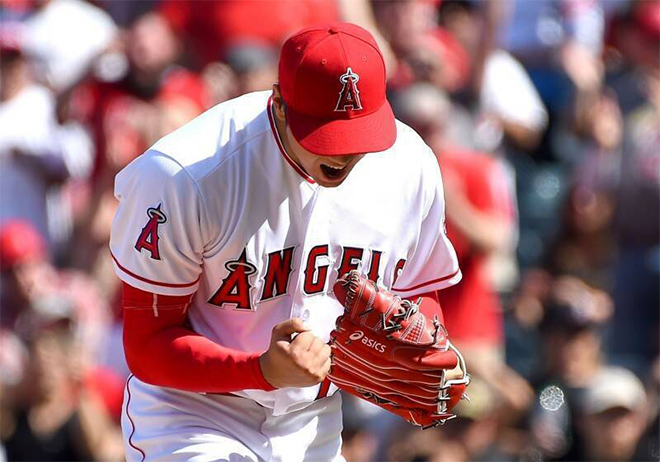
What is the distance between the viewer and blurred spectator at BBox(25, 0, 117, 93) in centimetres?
692

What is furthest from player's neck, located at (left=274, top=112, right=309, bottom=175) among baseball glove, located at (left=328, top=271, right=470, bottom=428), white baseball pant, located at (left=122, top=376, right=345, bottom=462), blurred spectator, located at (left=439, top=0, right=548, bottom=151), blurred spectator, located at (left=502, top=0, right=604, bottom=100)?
blurred spectator, located at (left=502, top=0, right=604, bottom=100)

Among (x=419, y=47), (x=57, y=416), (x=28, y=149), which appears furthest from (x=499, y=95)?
(x=57, y=416)

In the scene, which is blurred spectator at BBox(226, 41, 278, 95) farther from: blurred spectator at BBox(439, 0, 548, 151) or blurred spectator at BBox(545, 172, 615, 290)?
blurred spectator at BBox(545, 172, 615, 290)

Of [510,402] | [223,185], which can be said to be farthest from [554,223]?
[223,185]

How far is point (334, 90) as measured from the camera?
3.12m

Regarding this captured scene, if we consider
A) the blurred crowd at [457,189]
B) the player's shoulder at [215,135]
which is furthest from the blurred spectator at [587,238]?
the player's shoulder at [215,135]

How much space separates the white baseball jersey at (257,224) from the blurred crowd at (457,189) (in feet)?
7.21

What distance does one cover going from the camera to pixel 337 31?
10.3ft

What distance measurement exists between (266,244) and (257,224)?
0.06 meters

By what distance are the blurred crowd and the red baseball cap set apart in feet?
8.21

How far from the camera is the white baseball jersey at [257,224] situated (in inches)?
127

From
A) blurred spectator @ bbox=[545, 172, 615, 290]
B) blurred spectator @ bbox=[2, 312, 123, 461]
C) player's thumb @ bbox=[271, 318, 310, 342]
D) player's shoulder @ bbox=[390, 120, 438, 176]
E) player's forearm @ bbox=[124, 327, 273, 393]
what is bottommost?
blurred spectator @ bbox=[2, 312, 123, 461]

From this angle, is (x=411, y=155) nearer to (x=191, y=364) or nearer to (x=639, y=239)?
(x=191, y=364)

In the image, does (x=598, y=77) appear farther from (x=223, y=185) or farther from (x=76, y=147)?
(x=223, y=185)
